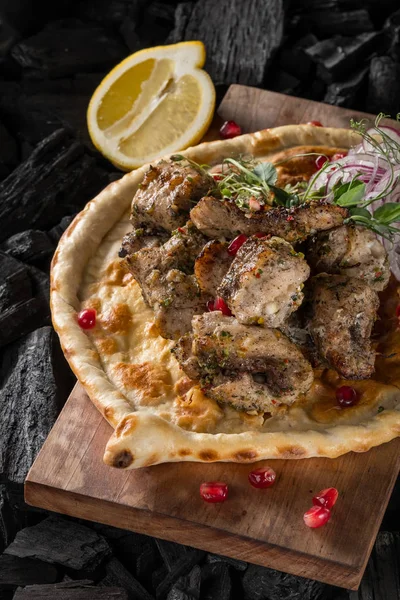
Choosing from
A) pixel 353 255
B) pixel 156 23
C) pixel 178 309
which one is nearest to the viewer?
pixel 353 255

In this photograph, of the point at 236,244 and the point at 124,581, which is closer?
the point at 236,244

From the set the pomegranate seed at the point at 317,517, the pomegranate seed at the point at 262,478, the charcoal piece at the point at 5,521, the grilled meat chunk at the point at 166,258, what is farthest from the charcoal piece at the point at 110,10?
the pomegranate seed at the point at 317,517

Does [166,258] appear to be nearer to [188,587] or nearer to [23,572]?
[188,587]

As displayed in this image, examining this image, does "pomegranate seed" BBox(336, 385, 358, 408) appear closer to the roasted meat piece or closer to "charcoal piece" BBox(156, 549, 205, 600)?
the roasted meat piece

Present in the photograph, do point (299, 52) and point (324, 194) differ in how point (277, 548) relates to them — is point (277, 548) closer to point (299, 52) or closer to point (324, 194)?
point (324, 194)

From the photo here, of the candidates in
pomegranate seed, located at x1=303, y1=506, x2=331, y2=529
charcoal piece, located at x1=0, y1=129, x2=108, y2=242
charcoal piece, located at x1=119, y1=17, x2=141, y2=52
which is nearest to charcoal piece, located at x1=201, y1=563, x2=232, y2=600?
pomegranate seed, located at x1=303, y1=506, x2=331, y2=529

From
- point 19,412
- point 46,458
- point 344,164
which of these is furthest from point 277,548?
point 344,164

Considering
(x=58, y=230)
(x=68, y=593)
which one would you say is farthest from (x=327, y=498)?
(x=58, y=230)

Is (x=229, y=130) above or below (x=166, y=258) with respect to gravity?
below

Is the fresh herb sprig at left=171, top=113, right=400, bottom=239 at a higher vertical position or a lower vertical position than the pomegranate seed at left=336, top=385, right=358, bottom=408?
higher
